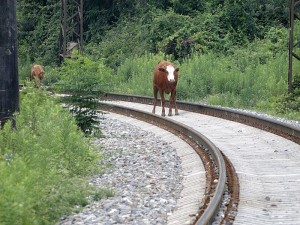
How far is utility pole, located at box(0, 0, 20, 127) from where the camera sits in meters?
12.0

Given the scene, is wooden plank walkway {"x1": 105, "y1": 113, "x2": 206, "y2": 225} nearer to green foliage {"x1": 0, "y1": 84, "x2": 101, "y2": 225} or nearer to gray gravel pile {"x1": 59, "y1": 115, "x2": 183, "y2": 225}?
gray gravel pile {"x1": 59, "y1": 115, "x2": 183, "y2": 225}

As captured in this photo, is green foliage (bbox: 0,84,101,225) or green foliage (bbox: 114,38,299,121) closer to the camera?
green foliage (bbox: 0,84,101,225)

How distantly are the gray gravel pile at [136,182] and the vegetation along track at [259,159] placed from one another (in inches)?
38.7

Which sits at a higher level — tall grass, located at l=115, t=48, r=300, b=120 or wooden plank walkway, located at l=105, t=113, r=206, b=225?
tall grass, located at l=115, t=48, r=300, b=120

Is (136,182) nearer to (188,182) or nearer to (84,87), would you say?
(188,182)

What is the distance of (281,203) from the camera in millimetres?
8438

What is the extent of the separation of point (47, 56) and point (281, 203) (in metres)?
38.5

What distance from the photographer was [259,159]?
11625mm

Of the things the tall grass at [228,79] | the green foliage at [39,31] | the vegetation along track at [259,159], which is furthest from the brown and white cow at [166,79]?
the green foliage at [39,31]

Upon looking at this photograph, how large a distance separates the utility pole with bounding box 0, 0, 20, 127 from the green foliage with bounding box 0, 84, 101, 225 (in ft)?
0.97

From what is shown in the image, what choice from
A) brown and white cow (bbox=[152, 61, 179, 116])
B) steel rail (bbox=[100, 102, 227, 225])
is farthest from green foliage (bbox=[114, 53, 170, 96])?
brown and white cow (bbox=[152, 61, 179, 116])

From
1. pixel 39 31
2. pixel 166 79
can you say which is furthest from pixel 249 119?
pixel 39 31

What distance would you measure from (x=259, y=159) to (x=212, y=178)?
2085 mm

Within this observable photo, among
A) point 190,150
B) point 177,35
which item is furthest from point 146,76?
point 190,150
